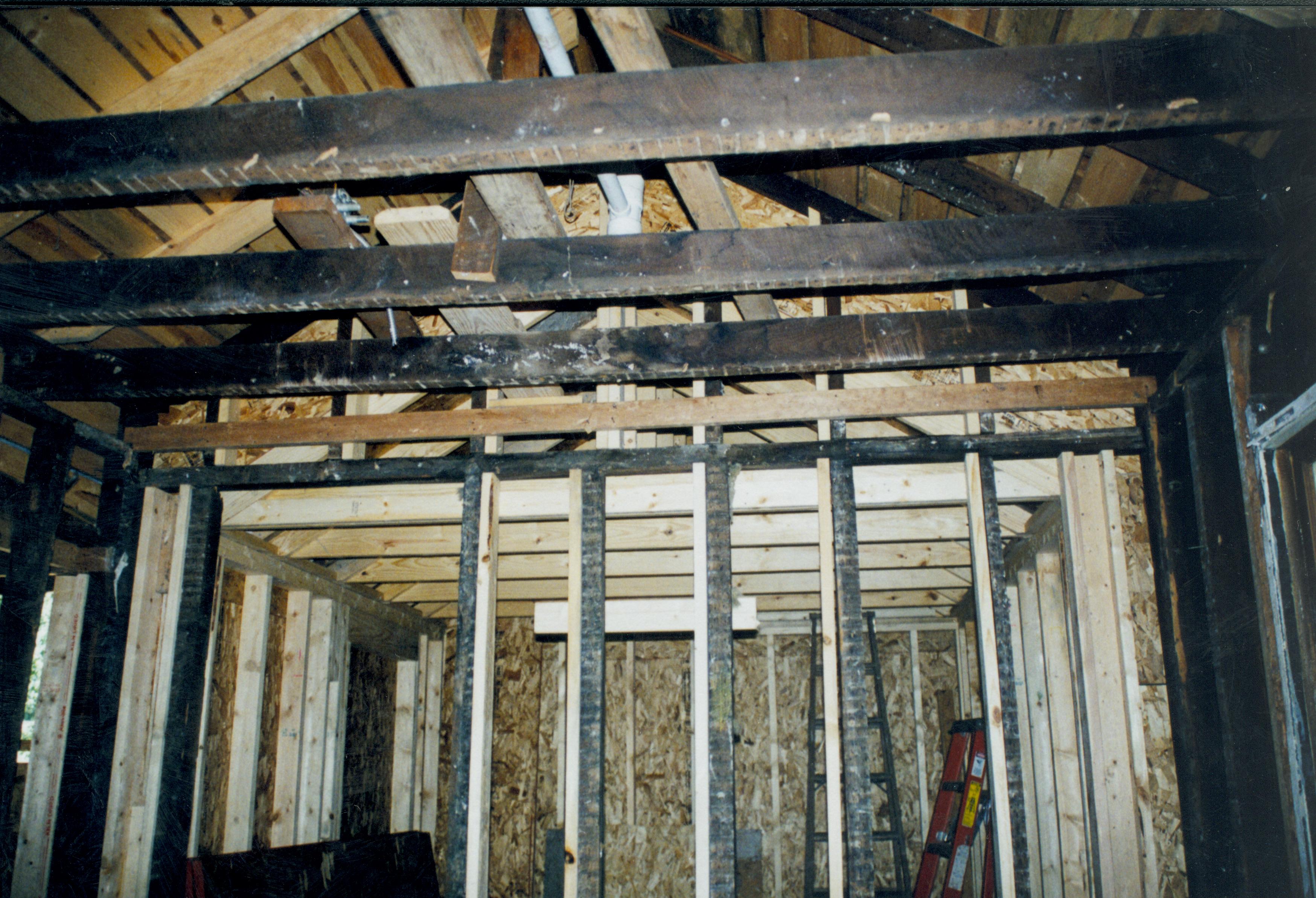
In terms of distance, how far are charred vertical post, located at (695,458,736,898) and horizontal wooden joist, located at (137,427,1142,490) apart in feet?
0.58

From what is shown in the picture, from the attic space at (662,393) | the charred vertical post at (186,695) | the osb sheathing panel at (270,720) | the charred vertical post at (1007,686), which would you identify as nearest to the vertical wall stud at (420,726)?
the attic space at (662,393)

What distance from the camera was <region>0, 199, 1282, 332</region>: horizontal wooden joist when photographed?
2549 mm

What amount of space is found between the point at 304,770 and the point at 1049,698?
13.6 ft

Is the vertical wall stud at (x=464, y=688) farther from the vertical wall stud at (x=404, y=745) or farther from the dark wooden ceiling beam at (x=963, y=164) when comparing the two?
the vertical wall stud at (x=404, y=745)

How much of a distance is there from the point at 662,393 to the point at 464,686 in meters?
2.25

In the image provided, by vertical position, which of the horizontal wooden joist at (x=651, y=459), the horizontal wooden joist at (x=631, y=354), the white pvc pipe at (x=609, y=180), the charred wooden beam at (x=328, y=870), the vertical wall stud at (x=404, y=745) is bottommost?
the charred wooden beam at (x=328, y=870)

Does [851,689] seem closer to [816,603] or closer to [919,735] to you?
[816,603]

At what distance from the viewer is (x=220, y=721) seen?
4.48 metres

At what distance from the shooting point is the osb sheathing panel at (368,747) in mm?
5910

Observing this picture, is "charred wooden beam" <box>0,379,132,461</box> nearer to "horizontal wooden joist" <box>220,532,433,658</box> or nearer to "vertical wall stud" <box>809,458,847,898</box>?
"horizontal wooden joist" <box>220,532,433,658</box>

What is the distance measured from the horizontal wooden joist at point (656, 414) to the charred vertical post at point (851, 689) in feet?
0.73

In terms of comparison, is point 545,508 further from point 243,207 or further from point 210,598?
point 243,207

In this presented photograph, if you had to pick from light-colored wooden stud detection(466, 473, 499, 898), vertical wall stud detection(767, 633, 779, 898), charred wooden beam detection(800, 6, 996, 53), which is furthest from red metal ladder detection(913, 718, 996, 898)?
charred wooden beam detection(800, 6, 996, 53)

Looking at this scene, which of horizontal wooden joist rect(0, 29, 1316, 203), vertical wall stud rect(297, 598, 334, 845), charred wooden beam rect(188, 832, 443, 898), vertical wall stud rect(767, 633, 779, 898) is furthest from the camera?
vertical wall stud rect(767, 633, 779, 898)
